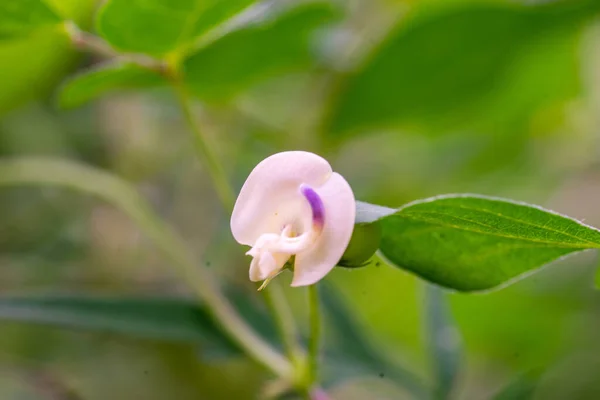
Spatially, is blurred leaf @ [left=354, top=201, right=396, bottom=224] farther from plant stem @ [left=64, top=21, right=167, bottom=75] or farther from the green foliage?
plant stem @ [left=64, top=21, right=167, bottom=75]

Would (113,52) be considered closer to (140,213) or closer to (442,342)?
(140,213)

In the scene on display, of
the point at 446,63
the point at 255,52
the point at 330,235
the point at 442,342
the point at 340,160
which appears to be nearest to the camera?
the point at 330,235

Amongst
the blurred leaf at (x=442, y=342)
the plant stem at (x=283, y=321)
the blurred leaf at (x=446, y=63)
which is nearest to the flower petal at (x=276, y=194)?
the plant stem at (x=283, y=321)

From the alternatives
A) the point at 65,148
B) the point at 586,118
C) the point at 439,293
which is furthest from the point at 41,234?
the point at 586,118

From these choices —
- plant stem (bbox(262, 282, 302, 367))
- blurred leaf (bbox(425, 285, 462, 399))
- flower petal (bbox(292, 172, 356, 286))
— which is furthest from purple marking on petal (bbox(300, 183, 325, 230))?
blurred leaf (bbox(425, 285, 462, 399))

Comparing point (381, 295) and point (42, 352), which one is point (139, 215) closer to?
point (42, 352)

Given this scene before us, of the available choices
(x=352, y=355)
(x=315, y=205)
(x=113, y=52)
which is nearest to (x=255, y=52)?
(x=113, y=52)
